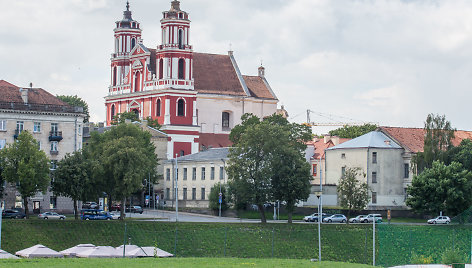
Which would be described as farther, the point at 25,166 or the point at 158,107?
the point at 158,107

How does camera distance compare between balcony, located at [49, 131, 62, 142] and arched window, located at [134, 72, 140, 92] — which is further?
arched window, located at [134, 72, 140, 92]

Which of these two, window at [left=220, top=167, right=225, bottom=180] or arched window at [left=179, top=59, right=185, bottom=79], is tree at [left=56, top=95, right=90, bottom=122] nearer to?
arched window at [left=179, top=59, right=185, bottom=79]

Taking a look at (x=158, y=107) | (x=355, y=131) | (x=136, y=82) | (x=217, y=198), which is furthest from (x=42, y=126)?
(x=355, y=131)

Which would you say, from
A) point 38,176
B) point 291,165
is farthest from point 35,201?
point 291,165

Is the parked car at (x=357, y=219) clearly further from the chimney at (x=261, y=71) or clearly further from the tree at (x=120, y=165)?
the chimney at (x=261, y=71)

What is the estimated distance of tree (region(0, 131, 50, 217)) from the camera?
74938mm

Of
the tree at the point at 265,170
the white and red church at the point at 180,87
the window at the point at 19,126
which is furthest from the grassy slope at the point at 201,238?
the white and red church at the point at 180,87

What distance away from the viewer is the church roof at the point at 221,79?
144 meters

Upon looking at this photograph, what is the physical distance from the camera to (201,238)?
224 ft

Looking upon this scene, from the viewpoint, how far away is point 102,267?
42156mm

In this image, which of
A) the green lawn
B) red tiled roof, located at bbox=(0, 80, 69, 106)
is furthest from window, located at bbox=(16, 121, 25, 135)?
the green lawn

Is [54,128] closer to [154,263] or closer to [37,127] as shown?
[37,127]

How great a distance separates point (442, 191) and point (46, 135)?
122 feet

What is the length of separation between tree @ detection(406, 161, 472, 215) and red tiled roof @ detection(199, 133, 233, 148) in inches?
2201
